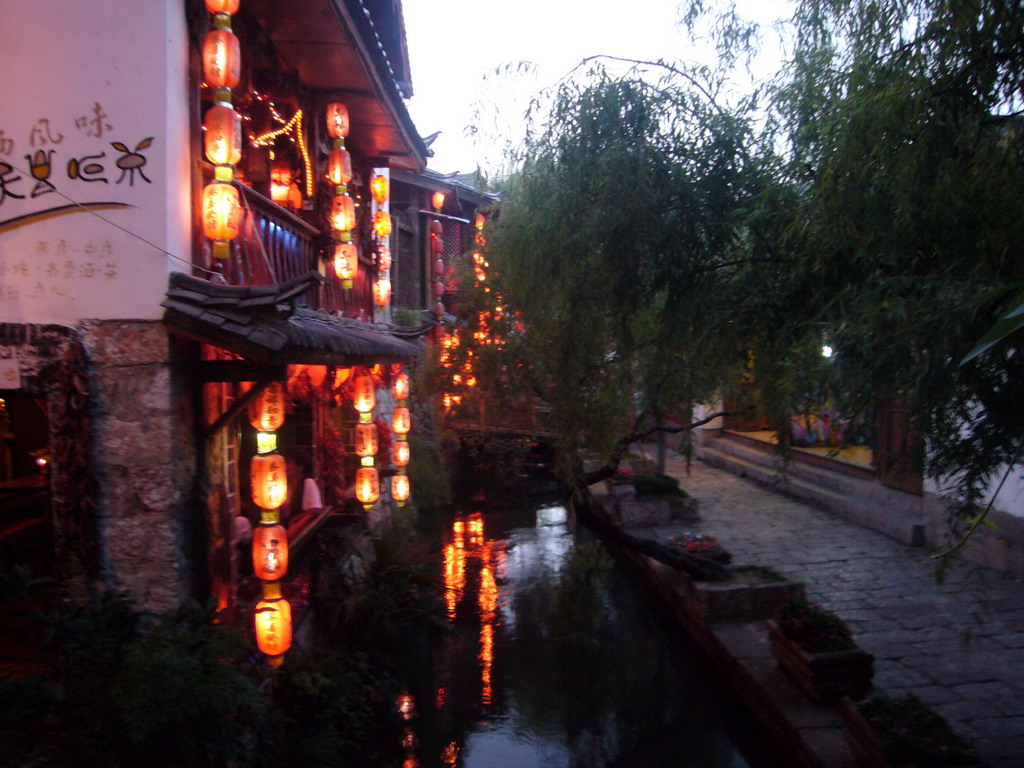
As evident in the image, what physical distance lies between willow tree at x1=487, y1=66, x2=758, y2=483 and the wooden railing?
7.47 ft

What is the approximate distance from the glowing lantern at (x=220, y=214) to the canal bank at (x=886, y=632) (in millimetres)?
5519

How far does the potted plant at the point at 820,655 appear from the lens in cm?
671

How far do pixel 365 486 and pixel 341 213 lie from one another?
3721 mm

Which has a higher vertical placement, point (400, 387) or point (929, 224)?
point (929, 224)

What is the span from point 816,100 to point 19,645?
797 cm

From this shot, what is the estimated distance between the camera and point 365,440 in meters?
10.5

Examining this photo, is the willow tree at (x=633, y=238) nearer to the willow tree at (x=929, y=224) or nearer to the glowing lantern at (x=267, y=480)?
the willow tree at (x=929, y=224)

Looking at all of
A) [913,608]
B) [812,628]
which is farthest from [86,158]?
[913,608]

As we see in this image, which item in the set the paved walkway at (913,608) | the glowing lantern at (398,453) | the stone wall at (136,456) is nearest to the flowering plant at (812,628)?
the paved walkway at (913,608)

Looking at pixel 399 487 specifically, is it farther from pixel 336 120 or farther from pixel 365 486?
pixel 336 120

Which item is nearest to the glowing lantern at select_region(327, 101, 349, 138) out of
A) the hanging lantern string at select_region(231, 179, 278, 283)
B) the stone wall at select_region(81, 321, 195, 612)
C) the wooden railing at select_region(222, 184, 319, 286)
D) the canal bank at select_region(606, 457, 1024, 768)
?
the wooden railing at select_region(222, 184, 319, 286)

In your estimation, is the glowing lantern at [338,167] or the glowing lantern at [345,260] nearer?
the glowing lantern at [338,167]

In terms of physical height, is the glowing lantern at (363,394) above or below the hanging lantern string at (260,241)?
below

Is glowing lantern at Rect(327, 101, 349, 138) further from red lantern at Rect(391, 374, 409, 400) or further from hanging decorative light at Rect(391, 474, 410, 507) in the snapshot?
hanging decorative light at Rect(391, 474, 410, 507)
